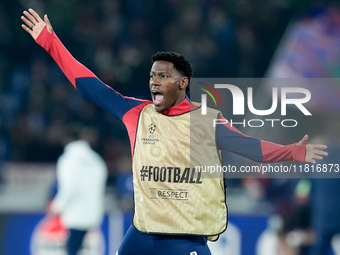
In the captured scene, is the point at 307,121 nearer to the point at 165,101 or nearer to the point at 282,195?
the point at 282,195

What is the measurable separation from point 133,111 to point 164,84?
314 millimetres

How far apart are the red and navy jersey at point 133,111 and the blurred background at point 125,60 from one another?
457 cm

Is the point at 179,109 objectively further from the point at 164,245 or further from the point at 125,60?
the point at 125,60

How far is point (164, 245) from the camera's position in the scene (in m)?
4.01

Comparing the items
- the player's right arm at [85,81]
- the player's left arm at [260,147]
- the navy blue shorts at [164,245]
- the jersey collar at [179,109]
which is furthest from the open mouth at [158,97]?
the navy blue shorts at [164,245]

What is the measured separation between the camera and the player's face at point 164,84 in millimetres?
4090

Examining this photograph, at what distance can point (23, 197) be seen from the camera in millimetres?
9477

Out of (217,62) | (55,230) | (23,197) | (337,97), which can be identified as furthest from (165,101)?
(217,62)

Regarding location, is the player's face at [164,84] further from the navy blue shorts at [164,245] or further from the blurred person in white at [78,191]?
the blurred person in white at [78,191]

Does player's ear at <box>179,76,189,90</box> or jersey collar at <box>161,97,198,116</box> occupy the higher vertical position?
player's ear at <box>179,76,189,90</box>

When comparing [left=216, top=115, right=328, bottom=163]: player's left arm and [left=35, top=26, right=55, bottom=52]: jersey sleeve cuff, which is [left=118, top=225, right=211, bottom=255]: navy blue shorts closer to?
[left=216, top=115, right=328, bottom=163]: player's left arm

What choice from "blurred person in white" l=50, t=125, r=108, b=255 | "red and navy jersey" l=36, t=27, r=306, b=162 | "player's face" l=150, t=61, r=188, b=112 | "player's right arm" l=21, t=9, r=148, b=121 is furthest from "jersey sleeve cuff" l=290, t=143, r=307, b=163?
"blurred person in white" l=50, t=125, r=108, b=255

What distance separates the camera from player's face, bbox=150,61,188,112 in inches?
161

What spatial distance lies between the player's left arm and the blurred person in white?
12.4 ft
